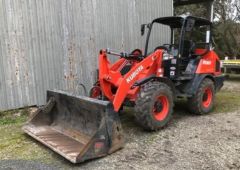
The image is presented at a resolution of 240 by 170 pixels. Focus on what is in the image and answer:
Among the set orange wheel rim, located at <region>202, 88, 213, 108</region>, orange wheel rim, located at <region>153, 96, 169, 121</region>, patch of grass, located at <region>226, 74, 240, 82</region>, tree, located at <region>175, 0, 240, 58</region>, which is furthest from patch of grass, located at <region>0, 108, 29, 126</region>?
tree, located at <region>175, 0, 240, 58</region>

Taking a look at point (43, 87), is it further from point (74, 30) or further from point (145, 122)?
point (145, 122)

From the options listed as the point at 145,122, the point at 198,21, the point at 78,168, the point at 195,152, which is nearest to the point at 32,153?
the point at 78,168

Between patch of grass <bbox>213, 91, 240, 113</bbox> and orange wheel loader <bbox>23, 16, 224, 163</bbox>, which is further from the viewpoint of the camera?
patch of grass <bbox>213, 91, 240, 113</bbox>

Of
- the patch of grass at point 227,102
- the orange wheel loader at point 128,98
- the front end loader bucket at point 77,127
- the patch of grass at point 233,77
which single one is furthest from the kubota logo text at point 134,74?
the patch of grass at point 233,77

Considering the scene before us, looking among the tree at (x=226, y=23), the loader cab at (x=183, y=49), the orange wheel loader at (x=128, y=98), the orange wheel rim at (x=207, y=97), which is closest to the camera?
the orange wheel loader at (x=128, y=98)

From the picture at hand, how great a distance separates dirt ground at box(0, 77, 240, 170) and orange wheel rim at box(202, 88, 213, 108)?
45 cm

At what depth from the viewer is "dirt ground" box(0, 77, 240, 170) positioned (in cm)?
438

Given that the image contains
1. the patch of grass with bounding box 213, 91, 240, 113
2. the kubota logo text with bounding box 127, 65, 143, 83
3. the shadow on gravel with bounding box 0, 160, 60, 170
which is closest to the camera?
the shadow on gravel with bounding box 0, 160, 60, 170

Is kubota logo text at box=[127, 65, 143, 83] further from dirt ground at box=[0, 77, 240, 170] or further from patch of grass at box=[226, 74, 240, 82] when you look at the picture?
patch of grass at box=[226, 74, 240, 82]

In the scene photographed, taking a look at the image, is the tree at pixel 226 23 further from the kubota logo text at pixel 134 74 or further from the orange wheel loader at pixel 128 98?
the kubota logo text at pixel 134 74

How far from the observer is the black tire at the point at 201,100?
666 centimetres

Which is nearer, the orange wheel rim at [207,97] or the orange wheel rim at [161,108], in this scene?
the orange wheel rim at [161,108]

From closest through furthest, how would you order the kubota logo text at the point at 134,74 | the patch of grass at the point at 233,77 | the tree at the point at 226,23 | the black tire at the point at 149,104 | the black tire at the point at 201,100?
the black tire at the point at 149,104
the kubota logo text at the point at 134,74
the black tire at the point at 201,100
the patch of grass at the point at 233,77
the tree at the point at 226,23

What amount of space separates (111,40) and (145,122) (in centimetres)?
376
